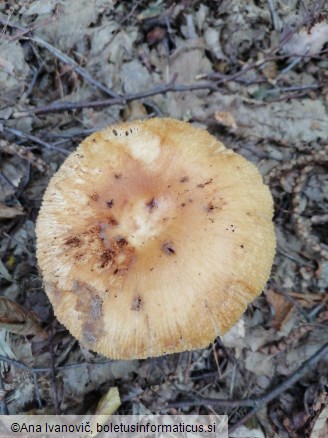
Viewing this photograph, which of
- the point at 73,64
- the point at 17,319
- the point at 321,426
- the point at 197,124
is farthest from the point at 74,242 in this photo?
the point at 321,426

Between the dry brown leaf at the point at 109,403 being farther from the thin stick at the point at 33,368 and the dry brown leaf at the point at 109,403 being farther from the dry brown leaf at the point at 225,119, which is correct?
the dry brown leaf at the point at 225,119

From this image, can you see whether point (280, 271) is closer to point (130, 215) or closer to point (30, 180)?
point (130, 215)

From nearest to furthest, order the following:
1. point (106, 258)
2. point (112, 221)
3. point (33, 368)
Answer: point (106, 258) → point (112, 221) → point (33, 368)

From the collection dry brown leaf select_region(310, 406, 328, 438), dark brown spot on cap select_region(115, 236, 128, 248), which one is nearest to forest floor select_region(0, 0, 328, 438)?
dry brown leaf select_region(310, 406, 328, 438)

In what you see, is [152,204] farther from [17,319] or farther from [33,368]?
[33,368]

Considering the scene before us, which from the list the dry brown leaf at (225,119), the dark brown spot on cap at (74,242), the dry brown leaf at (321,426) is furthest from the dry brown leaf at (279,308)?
the dark brown spot on cap at (74,242)

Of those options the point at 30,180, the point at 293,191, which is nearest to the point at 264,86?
the point at 293,191

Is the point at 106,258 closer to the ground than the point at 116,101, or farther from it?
closer to the ground
